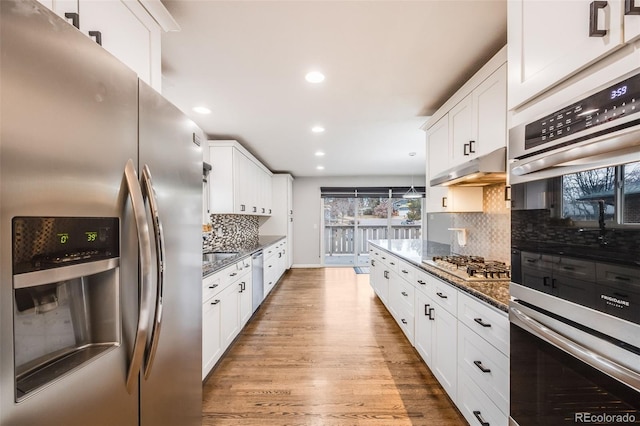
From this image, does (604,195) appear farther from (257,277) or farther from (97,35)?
(257,277)

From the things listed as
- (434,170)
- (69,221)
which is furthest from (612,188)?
(434,170)

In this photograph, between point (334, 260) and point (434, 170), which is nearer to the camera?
point (434, 170)

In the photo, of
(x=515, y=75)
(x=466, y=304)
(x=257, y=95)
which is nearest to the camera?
(x=515, y=75)

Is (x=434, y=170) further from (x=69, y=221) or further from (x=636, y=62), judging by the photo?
(x=69, y=221)

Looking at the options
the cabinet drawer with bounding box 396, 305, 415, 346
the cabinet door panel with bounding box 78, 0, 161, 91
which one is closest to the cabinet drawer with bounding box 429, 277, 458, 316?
the cabinet drawer with bounding box 396, 305, 415, 346

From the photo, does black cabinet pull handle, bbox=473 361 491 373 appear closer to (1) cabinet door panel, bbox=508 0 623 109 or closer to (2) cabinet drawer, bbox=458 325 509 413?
(2) cabinet drawer, bbox=458 325 509 413

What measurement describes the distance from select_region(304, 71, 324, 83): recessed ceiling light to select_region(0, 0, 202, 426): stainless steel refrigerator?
1.33 m

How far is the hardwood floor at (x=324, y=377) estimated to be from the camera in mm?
1867

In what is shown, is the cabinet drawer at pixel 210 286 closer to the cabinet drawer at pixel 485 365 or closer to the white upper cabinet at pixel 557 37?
the cabinet drawer at pixel 485 365

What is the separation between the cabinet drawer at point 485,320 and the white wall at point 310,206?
5.69m

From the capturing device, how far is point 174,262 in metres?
1.17

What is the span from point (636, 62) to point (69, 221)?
143 centimetres

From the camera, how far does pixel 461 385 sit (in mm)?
1692

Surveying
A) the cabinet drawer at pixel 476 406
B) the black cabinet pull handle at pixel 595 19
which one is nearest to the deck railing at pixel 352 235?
the cabinet drawer at pixel 476 406
